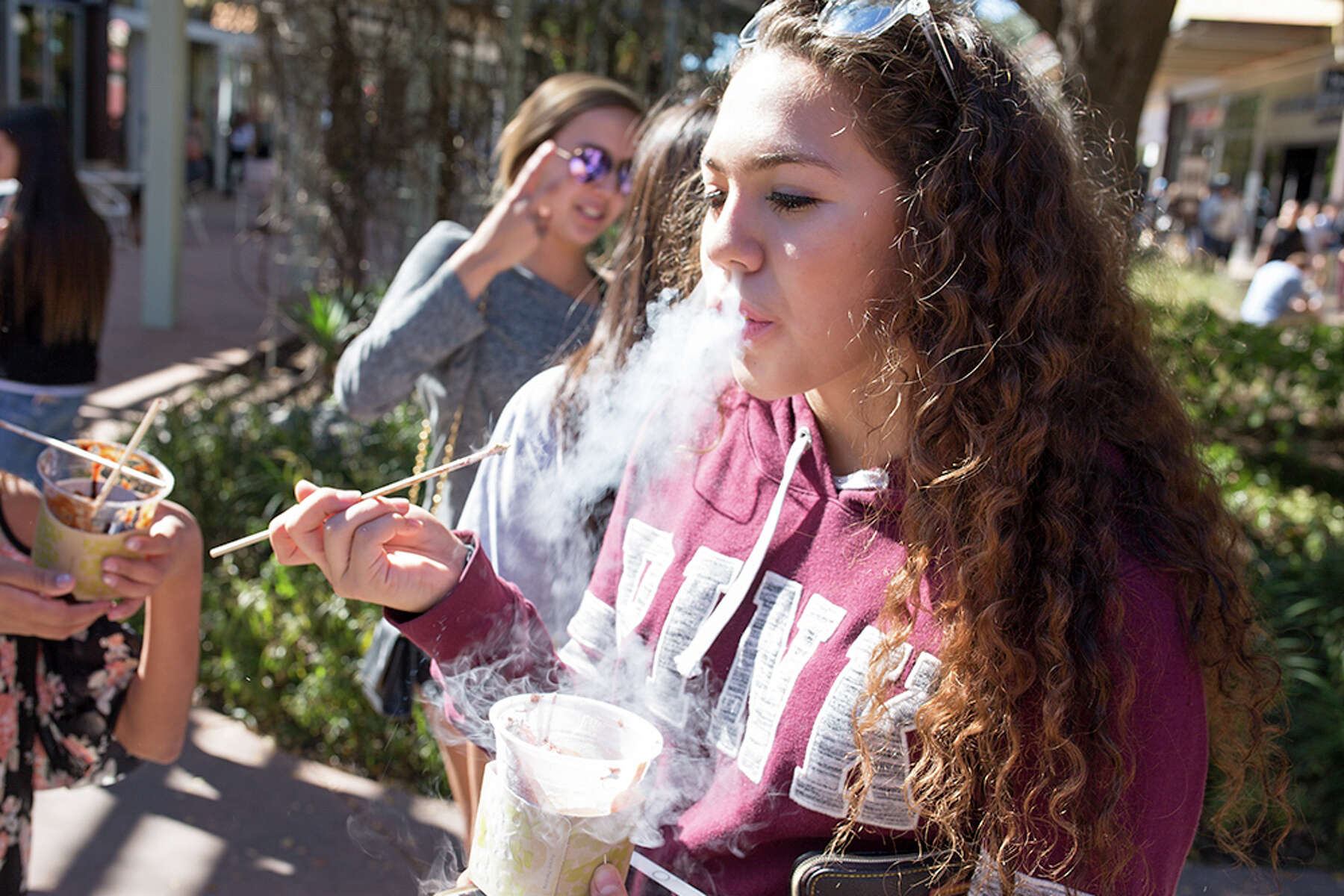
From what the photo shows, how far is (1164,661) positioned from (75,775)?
175 cm

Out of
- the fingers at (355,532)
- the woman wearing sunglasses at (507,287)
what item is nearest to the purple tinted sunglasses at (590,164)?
the woman wearing sunglasses at (507,287)

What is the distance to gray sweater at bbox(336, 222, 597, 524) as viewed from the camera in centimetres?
243

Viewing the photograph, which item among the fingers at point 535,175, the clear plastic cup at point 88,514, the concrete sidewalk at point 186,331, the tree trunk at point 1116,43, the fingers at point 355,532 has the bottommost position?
the concrete sidewalk at point 186,331

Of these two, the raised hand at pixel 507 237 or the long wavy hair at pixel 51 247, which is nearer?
the raised hand at pixel 507 237

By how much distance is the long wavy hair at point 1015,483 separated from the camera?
116 cm

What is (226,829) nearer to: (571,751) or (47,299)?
(47,299)

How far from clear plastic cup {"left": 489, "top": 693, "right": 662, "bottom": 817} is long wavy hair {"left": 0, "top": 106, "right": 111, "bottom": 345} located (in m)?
2.85

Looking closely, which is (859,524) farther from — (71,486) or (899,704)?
(71,486)

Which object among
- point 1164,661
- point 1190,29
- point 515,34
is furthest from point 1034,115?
point 1190,29

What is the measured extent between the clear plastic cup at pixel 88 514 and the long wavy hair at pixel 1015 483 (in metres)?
1.14

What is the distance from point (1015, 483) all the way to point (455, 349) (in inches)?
60.2

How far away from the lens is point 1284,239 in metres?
14.3

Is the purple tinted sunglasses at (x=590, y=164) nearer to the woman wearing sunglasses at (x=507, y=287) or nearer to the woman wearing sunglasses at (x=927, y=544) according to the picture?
the woman wearing sunglasses at (x=507, y=287)

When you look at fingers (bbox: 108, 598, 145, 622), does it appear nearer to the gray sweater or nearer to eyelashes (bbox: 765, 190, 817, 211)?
the gray sweater
